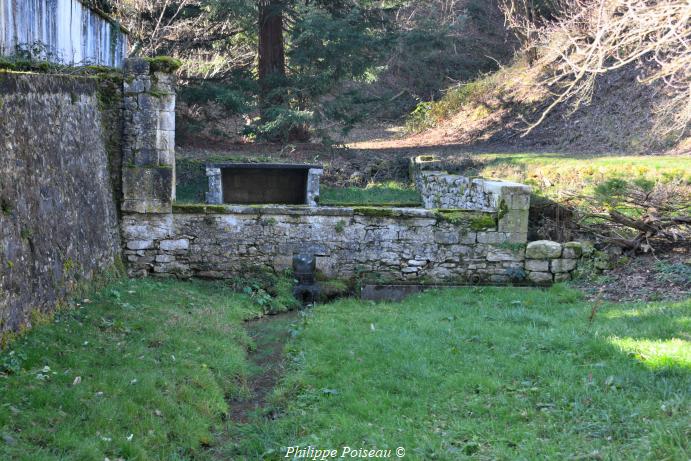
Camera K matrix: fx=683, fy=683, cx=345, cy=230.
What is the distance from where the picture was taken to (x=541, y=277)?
1098cm

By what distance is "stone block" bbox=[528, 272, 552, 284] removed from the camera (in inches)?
432

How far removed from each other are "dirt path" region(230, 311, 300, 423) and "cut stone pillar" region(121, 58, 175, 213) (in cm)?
266

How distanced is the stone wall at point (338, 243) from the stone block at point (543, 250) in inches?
5.3

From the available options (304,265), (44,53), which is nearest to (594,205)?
(304,265)

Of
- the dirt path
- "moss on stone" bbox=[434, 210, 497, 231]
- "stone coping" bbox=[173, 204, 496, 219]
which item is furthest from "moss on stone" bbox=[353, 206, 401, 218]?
the dirt path

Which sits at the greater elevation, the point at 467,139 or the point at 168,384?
the point at 467,139

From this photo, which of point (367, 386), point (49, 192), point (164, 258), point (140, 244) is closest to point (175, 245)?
point (164, 258)

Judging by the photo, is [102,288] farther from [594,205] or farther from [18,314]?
[594,205]

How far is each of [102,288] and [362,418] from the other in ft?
15.8

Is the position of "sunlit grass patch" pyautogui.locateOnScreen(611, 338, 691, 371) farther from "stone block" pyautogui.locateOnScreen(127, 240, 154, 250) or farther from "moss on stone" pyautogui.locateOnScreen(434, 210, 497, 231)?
"stone block" pyautogui.locateOnScreen(127, 240, 154, 250)

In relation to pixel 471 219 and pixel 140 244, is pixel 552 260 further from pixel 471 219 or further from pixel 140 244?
pixel 140 244

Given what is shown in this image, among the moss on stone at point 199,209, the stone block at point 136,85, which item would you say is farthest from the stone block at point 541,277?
the stone block at point 136,85

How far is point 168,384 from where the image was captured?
6371 mm

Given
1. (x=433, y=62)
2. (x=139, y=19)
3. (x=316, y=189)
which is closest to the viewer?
(x=316, y=189)
